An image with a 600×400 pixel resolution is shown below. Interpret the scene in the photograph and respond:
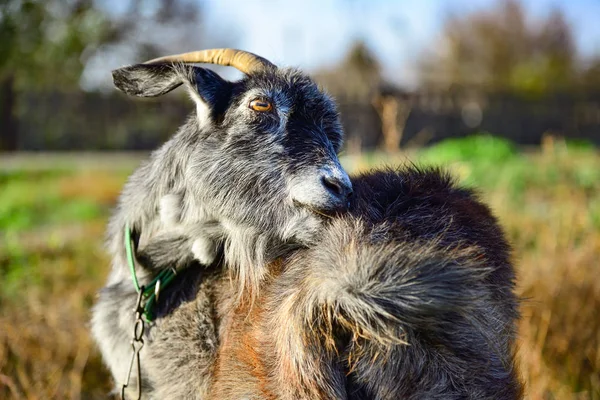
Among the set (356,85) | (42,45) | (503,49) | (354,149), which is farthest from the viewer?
(503,49)

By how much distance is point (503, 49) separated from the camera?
36.9 m

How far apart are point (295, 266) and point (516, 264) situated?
72.3 inches

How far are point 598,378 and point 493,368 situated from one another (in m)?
2.68

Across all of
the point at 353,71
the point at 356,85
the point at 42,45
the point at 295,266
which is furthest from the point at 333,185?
the point at 42,45

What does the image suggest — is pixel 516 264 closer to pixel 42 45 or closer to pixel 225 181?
pixel 225 181

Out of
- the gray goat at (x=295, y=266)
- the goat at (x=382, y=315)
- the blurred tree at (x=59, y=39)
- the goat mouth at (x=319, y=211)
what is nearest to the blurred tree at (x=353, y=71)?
the blurred tree at (x=59, y=39)

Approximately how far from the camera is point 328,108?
3.34 metres

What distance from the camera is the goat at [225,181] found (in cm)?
290

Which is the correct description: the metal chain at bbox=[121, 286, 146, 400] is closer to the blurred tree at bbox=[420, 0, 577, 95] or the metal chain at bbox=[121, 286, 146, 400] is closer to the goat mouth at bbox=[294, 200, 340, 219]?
the goat mouth at bbox=[294, 200, 340, 219]

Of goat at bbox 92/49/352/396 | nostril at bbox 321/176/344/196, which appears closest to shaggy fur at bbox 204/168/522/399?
nostril at bbox 321/176/344/196

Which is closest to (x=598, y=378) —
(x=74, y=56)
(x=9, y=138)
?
(x=9, y=138)

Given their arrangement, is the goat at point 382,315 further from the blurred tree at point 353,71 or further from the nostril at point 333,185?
the blurred tree at point 353,71

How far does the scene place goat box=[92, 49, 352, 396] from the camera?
9.51 feet

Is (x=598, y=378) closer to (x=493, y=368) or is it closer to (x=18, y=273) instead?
(x=493, y=368)
